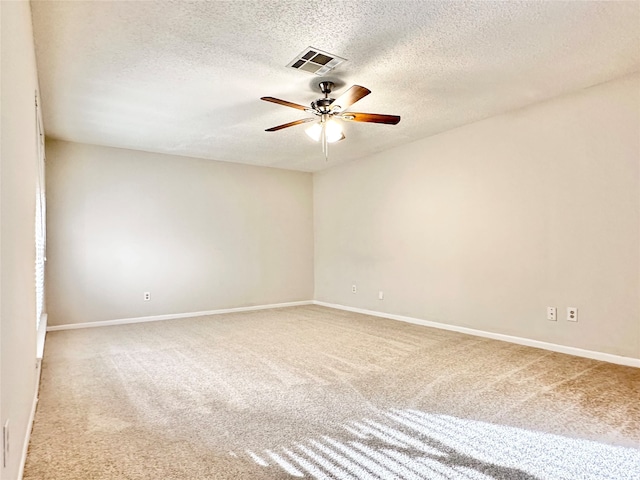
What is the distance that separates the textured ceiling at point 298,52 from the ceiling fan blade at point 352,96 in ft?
0.83

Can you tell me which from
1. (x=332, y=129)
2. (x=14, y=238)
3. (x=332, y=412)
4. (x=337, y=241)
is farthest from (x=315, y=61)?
(x=337, y=241)

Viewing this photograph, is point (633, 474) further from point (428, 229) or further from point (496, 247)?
point (428, 229)

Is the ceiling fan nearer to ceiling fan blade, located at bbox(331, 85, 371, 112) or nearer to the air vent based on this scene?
ceiling fan blade, located at bbox(331, 85, 371, 112)

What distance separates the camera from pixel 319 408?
2414 millimetres

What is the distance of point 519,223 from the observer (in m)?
3.97

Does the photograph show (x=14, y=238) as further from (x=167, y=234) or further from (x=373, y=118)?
(x=167, y=234)

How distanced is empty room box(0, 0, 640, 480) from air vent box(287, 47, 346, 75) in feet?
0.11

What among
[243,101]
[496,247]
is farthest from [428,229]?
[243,101]

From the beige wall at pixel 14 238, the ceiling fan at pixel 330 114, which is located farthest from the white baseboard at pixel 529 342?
the beige wall at pixel 14 238

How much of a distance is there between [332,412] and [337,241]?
4.27 m

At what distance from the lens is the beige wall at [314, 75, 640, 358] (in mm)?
3262

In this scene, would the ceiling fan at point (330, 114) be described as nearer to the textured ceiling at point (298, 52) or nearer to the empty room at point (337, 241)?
the empty room at point (337, 241)

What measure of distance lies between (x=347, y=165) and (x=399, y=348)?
3369 millimetres

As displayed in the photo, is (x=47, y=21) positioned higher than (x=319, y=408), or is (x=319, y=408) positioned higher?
(x=47, y=21)
